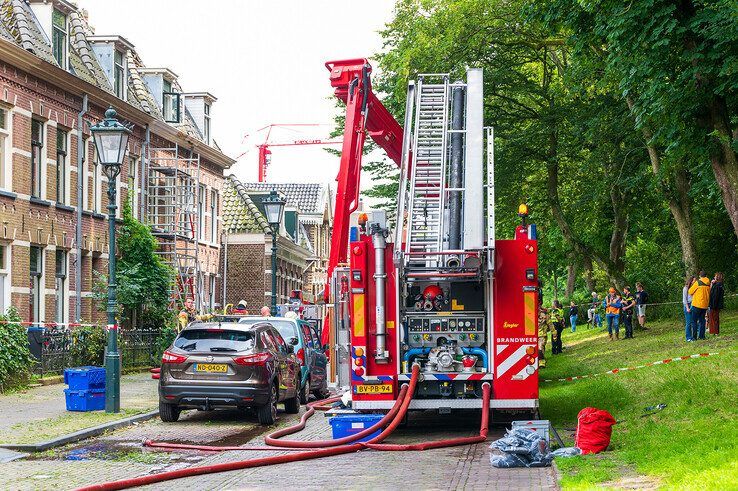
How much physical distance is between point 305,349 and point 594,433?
34.9 feet

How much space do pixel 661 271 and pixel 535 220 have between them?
230 inches

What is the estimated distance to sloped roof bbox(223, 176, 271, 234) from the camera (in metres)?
55.4

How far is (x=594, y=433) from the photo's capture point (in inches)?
507

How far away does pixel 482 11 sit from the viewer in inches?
1287

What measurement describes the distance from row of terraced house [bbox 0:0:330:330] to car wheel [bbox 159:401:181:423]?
10663 mm

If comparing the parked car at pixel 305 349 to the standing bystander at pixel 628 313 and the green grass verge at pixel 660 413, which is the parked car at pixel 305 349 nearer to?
the green grass verge at pixel 660 413

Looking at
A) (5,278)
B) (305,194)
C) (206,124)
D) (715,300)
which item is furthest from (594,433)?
(305,194)

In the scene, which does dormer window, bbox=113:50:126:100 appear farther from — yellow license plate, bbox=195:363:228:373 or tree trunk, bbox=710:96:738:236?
tree trunk, bbox=710:96:738:236

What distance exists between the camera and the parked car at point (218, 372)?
1808 cm

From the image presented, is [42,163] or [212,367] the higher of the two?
[42,163]

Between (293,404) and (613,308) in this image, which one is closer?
(293,404)

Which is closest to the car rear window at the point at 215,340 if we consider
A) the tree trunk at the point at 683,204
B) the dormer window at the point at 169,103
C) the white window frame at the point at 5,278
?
the white window frame at the point at 5,278

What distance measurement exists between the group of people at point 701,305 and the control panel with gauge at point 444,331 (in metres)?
12.5

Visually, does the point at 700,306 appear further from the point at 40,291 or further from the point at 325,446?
the point at 40,291
